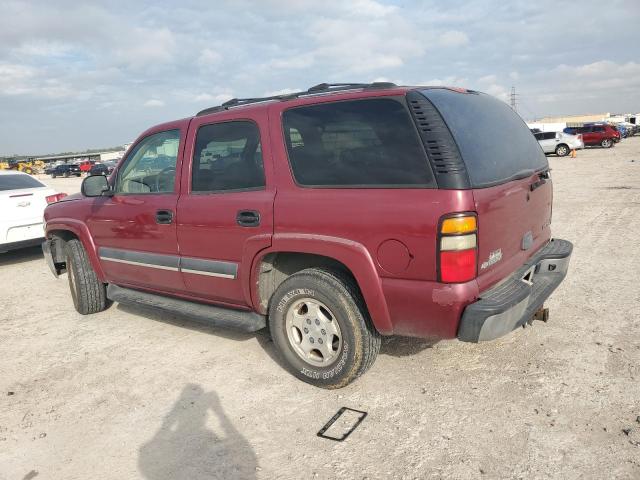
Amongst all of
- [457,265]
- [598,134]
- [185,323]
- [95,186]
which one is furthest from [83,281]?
[598,134]

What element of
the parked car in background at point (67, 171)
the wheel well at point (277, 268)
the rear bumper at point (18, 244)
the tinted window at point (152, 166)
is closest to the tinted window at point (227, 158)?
the tinted window at point (152, 166)

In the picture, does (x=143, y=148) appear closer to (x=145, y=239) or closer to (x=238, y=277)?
(x=145, y=239)

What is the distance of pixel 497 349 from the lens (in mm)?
3828

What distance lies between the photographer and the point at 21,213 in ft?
25.0

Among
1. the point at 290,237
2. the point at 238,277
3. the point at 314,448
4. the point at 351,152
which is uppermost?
the point at 351,152

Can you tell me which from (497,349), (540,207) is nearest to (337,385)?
(497,349)

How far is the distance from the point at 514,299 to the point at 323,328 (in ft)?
4.02

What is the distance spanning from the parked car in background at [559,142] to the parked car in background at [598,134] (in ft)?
14.1

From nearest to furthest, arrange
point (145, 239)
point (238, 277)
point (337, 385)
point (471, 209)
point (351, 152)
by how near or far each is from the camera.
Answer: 1. point (471, 209)
2. point (351, 152)
3. point (337, 385)
4. point (238, 277)
5. point (145, 239)

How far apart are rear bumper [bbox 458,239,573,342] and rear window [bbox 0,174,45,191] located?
7837 mm

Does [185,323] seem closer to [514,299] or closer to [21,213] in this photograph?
[514,299]

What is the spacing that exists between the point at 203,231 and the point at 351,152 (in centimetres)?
139

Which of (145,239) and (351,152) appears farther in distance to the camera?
(145,239)

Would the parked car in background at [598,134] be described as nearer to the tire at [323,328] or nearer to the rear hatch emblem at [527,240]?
the rear hatch emblem at [527,240]
